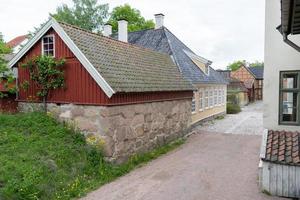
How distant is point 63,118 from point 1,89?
525 centimetres

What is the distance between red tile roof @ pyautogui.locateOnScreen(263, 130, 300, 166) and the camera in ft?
25.7

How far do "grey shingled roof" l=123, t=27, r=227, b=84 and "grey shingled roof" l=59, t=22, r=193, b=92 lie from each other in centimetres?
232

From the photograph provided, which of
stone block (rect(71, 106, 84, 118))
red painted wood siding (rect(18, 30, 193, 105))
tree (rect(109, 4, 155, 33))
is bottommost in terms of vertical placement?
stone block (rect(71, 106, 84, 118))

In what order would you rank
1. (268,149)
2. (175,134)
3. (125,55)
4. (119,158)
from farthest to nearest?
1. (175,134)
2. (125,55)
3. (119,158)
4. (268,149)

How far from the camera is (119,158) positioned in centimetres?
1072

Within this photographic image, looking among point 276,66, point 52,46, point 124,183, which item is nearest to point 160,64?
point 52,46

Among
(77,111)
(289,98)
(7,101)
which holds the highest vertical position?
(289,98)

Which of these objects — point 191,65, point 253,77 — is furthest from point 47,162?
point 253,77

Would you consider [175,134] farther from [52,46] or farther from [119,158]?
[52,46]

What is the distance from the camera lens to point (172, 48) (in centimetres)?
2014

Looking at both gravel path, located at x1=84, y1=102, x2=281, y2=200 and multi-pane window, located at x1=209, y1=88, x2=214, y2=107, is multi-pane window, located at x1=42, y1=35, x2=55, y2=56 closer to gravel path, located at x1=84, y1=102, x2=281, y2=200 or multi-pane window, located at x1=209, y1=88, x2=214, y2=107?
gravel path, located at x1=84, y1=102, x2=281, y2=200

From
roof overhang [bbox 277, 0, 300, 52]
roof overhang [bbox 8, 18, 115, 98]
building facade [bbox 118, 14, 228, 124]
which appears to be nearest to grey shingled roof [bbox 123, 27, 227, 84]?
building facade [bbox 118, 14, 228, 124]

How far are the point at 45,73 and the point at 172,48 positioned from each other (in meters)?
10.6

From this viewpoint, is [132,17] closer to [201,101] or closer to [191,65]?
[191,65]
